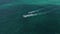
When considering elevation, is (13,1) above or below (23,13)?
above

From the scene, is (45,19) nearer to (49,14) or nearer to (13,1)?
(49,14)

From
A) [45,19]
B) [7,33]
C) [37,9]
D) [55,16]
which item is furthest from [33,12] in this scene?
[7,33]

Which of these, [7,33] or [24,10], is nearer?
[7,33]

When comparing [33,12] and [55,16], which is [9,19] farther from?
[55,16]

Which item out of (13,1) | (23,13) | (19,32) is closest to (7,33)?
(19,32)

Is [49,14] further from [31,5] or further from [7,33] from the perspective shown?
[7,33]

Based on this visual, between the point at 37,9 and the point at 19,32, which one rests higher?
the point at 37,9

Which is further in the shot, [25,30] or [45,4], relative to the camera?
[45,4]

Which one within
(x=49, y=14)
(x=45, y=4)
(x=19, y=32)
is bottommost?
(x=19, y=32)

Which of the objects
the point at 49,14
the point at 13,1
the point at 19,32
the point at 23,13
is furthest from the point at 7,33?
the point at 49,14
